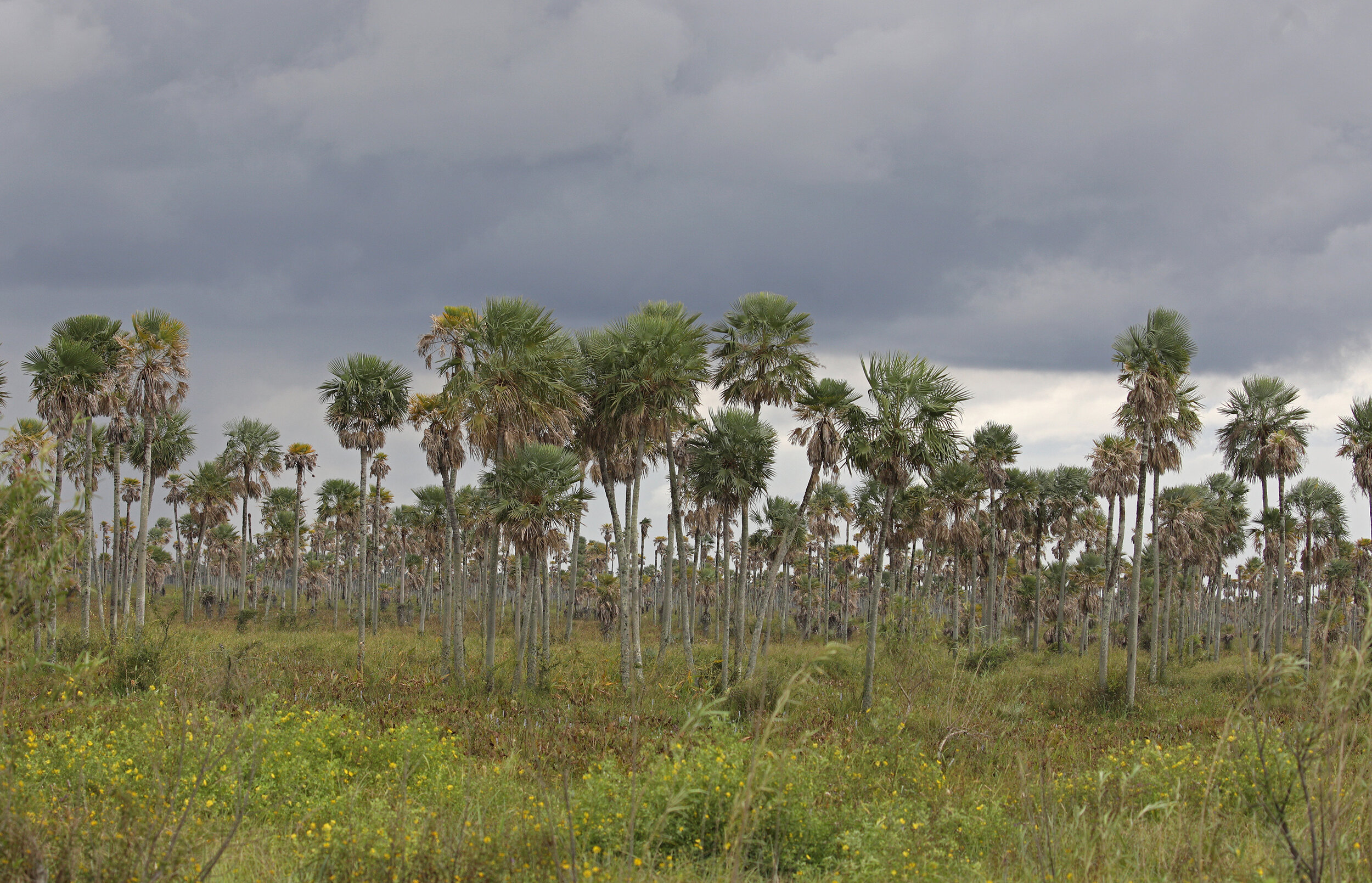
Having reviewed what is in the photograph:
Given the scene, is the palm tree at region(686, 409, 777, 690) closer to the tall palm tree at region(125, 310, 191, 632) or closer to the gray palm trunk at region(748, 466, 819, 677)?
the gray palm trunk at region(748, 466, 819, 677)

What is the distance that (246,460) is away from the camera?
44.1m

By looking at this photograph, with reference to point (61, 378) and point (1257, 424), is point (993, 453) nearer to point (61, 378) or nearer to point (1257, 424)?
point (1257, 424)

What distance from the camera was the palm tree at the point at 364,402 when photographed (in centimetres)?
2766

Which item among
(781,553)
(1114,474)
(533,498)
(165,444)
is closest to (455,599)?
(533,498)

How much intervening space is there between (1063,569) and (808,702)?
3429 cm

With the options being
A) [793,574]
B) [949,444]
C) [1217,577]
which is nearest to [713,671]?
[949,444]

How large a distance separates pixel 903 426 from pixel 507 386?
1210 cm

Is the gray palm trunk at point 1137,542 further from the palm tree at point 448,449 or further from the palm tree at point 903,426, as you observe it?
the palm tree at point 448,449

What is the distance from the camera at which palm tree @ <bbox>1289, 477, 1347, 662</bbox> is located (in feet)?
114

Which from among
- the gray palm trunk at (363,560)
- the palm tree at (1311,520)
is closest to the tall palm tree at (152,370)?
the gray palm trunk at (363,560)

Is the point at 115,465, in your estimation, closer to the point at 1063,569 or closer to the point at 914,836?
the point at 914,836

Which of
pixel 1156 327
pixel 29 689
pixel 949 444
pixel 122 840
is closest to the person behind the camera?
pixel 122 840

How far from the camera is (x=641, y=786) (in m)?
8.98

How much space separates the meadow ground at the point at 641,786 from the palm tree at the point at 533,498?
4892 millimetres
